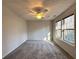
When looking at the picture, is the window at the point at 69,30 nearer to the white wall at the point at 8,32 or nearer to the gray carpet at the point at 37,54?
the gray carpet at the point at 37,54

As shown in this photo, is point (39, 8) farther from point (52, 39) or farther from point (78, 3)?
point (52, 39)

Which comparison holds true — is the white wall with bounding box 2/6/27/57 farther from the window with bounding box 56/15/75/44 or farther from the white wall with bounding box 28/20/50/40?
the white wall with bounding box 28/20/50/40

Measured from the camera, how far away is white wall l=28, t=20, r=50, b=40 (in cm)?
1219

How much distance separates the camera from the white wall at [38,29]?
12.2 meters

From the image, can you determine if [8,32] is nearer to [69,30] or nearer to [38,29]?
[69,30]

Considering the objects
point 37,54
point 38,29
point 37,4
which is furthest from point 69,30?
point 38,29

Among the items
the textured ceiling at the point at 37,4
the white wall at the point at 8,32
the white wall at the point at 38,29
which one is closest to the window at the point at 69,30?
the textured ceiling at the point at 37,4

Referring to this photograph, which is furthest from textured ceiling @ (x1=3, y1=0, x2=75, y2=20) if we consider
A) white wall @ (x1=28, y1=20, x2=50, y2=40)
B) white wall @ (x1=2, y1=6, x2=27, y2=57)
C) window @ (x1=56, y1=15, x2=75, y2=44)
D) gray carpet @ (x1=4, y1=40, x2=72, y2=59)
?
white wall @ (x1=28, y1=20, x2=50, y2=40)

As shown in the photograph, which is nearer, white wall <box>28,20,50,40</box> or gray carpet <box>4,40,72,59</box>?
gray carpet <box>4,40,72,59</box>

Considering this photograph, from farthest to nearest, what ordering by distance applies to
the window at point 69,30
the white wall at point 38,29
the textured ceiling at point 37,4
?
the white wall at point 38,29 < the window at point 69,30 < the textured ceiling at point 37,4

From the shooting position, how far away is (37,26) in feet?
40.4

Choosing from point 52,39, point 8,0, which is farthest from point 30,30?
point 8,0

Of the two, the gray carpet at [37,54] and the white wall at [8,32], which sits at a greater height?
the white wall at [8,32]

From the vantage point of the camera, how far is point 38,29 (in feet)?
40.4
